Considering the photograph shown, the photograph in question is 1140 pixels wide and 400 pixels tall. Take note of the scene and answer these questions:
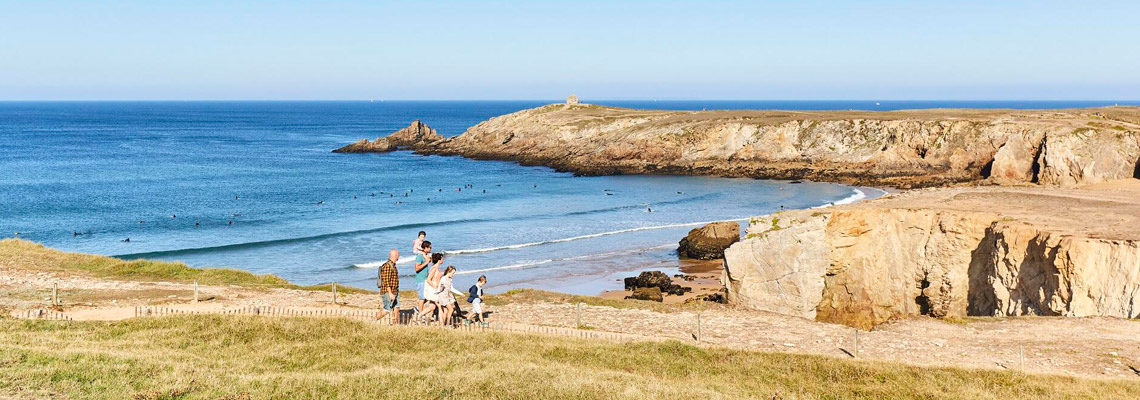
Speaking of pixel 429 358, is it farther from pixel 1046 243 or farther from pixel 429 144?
pixel 429 144

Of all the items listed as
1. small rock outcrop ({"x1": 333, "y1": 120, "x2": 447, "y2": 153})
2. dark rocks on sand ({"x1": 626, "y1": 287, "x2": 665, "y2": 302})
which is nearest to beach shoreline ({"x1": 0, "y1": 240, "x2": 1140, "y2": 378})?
dark rocks on sand ({"x1": 626, "y1": 287, "x2": 665, "y2": 302})

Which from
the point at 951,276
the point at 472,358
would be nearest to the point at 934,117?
the point at 951,276

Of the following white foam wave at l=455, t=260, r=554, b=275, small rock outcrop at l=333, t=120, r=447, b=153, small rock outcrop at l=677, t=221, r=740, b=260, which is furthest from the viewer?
small rock outcrop at l=333, t=120, r=447, b=153

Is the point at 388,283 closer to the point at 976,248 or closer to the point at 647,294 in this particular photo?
the point at 647,294

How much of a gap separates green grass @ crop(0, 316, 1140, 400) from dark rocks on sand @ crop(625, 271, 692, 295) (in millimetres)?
16892

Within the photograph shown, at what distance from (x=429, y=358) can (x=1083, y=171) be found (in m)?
60.0

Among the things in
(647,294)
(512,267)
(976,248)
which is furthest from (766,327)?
(512,267)

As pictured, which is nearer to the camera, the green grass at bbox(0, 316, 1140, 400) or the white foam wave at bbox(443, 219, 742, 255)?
the green grass at bbox(0, 316, 1140, 400)

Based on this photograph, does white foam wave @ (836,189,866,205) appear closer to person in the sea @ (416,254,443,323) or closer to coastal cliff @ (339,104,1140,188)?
coastal cliff @ (339,104,1140,188)

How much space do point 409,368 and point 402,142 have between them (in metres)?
114

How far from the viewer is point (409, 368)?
15664 mm

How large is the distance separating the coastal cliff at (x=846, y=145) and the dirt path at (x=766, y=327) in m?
45.0

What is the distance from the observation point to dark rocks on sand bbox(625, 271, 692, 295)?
36.3 meters

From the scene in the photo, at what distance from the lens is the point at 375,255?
45.3 m
